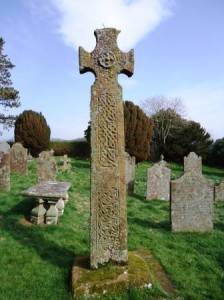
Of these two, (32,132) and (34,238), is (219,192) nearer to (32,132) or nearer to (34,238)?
(34,238)

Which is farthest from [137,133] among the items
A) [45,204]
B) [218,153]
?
[45,204]

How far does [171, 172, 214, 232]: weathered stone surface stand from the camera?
7.71 m

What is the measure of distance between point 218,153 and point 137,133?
1167cm

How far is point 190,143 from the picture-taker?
34.0 metres

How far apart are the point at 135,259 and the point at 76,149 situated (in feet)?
95.6

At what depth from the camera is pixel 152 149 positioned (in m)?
35.5

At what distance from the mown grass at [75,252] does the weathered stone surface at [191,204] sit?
0.87 feet

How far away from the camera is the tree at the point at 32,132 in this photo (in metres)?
27.1

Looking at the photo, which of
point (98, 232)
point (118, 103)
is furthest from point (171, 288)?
point (118, 103)

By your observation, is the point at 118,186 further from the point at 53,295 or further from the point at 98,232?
the point at 53,295

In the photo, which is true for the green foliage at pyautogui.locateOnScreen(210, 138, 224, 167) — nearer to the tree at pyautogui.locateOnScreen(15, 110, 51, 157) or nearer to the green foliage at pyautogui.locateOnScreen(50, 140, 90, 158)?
the green foliage at pyautogui.locateOnScreen(50, 140, 90, 158)

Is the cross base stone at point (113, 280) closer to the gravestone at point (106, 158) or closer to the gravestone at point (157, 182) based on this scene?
the gravestone at point (106, 158)

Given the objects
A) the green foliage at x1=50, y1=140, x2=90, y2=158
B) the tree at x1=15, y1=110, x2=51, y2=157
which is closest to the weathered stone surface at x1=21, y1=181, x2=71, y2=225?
the tree at x1=15, y1=110, x2=51, y2=157

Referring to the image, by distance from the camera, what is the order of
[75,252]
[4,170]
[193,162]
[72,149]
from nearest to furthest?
[75,252] < [4,170] < [193,162] < [72,149]
